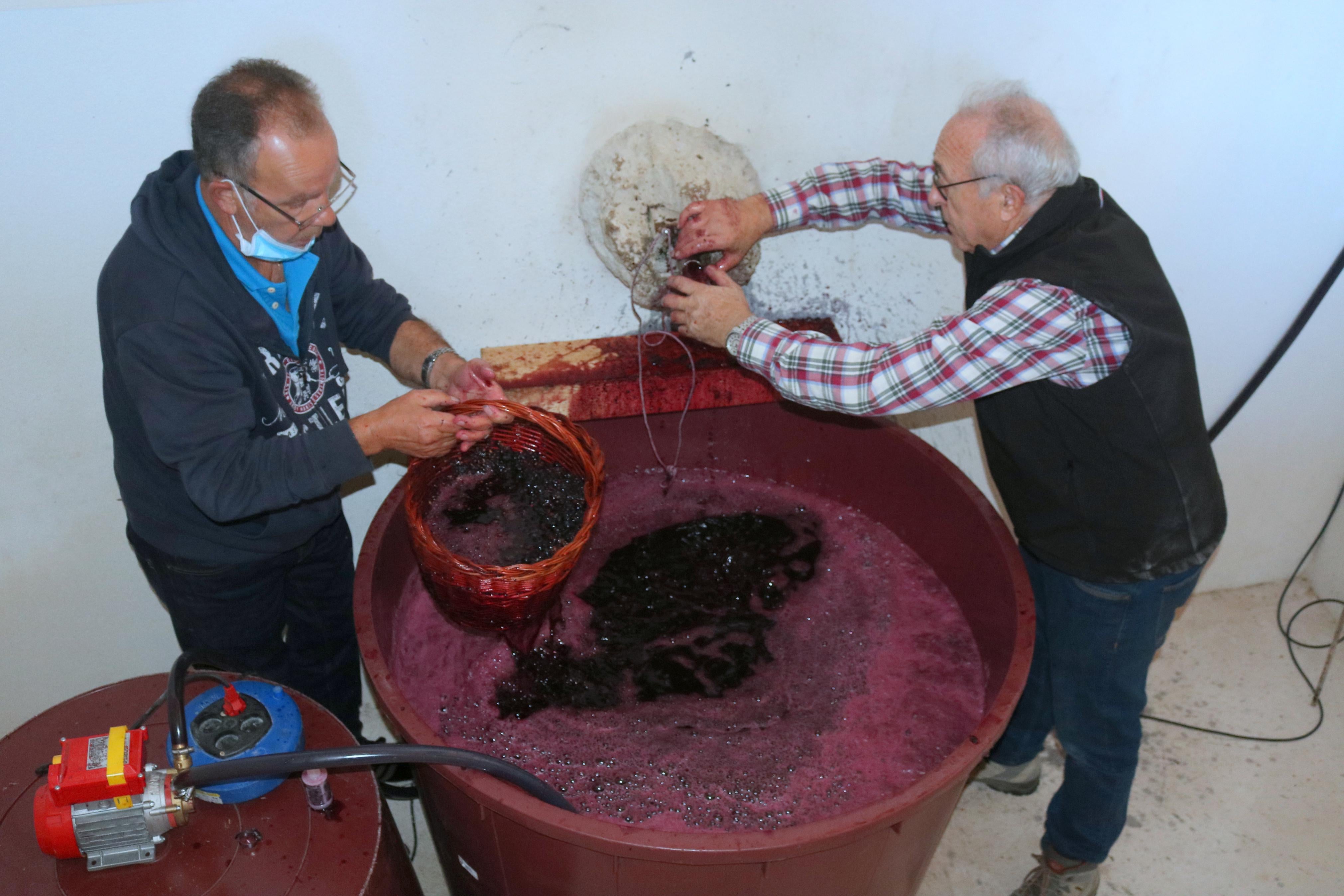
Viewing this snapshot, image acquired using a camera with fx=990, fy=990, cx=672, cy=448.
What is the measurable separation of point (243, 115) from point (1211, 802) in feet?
8.58

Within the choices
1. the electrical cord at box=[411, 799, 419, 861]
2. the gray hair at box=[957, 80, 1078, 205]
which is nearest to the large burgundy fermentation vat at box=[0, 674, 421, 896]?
the electrical cord at box=[411, 799, 419, 861]

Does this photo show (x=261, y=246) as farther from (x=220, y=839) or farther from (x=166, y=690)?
(x=220, y=839)

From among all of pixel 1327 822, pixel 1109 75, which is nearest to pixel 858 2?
pixel 1109 75

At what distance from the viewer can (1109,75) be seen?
2234 mm

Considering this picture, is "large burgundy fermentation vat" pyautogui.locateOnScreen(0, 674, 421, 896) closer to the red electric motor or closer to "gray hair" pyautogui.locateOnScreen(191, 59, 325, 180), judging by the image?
the red electric motor

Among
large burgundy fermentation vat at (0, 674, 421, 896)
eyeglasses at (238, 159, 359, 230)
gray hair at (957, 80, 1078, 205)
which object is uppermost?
eyeglasses at (238, 159, 359, 230)

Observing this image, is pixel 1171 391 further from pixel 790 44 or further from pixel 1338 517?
pixel 1338 517

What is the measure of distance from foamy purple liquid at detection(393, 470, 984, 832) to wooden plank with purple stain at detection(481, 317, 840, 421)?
307 millimetres

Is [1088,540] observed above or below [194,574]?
below

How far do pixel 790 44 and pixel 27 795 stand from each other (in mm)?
1939

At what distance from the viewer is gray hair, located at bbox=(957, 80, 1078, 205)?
166 cm

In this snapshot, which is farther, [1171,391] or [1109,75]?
[1109,75]

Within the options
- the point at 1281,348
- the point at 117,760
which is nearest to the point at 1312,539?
the point at 1281,348

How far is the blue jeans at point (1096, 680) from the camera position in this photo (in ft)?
6.19
